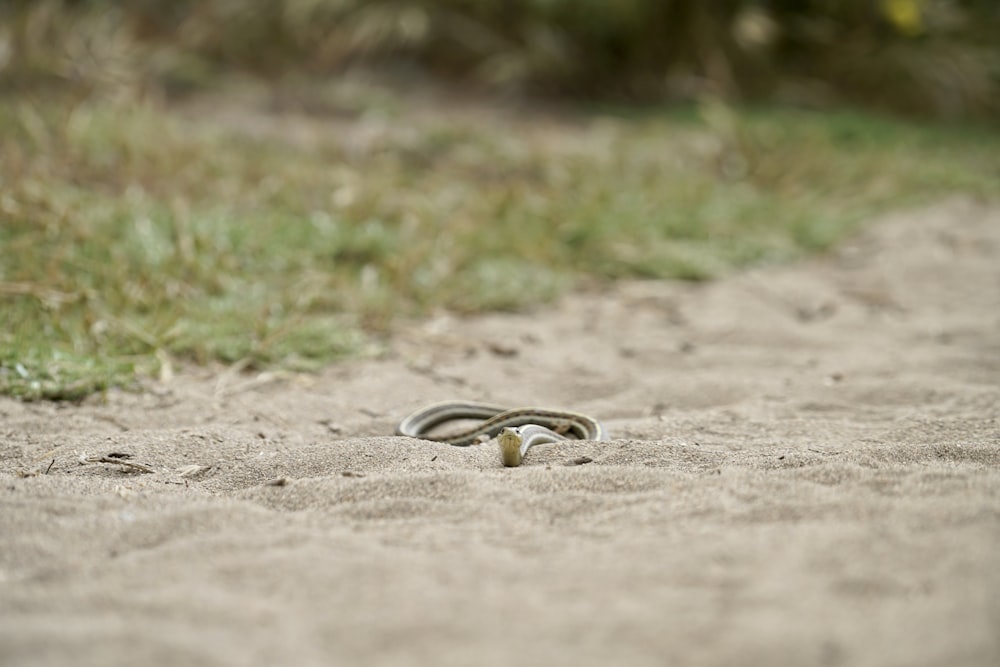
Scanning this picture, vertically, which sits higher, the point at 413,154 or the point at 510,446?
the point at 413,154

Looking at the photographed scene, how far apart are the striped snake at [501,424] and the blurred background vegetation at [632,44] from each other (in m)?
5.57

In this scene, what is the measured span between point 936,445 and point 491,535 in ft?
3.86

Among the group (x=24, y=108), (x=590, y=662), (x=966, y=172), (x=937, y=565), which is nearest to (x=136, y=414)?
(x=590, y=662)

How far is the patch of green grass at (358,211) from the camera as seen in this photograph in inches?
133

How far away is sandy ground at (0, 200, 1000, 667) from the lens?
1.43m

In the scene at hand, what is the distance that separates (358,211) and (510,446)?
2.79 m

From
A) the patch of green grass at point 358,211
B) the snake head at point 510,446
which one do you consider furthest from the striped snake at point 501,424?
the patch of green grass at point 358,211

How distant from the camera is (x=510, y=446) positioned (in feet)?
7.30

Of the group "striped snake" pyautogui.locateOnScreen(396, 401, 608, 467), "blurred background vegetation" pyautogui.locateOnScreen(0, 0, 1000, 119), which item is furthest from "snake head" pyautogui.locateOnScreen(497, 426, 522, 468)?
"blurred background vegetation" pyautogui.locateOnScreen(0, 0, 1000, 119)

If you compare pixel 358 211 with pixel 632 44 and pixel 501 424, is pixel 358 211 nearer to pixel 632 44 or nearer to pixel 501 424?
pixel 501 424

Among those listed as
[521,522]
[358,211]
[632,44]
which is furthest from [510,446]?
[632,44]

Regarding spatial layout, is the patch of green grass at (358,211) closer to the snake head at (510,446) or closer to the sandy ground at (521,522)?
the sandy ground at (521,522)

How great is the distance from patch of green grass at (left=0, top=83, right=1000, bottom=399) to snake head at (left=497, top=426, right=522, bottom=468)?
121cm

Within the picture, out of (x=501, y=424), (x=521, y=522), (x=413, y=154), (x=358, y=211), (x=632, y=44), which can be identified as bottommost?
(x=521, y=522)
